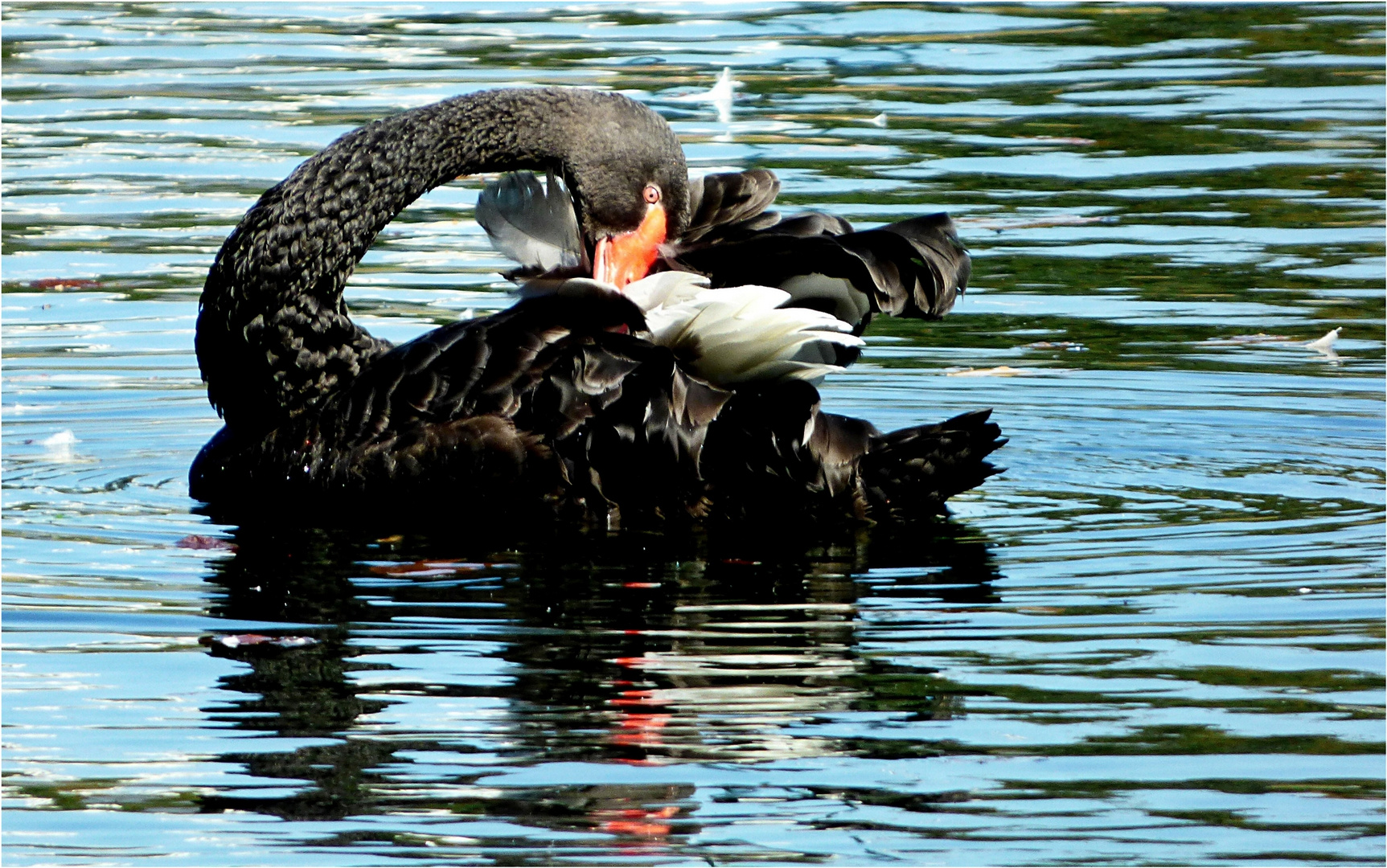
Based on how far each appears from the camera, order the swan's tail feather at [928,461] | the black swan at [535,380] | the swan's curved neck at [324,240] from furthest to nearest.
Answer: the swan's curved neck at [324,240]
the swan's tail feather at [928,461]
the black swan at [535,380]

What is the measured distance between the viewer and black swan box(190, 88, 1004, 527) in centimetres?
518

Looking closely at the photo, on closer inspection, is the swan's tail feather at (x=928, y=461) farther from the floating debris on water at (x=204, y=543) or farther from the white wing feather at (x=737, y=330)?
the floating debris on water at (x=204, y=543)

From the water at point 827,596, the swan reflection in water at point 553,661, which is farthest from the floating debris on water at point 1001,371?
the swan reflection in water at point 553,661

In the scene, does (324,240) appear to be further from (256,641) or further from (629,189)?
(256,641)

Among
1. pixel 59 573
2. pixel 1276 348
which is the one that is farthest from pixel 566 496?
pixel 1276 348

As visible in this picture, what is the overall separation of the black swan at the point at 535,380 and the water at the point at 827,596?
0.14 meters

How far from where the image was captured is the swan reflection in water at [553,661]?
3.47 meters

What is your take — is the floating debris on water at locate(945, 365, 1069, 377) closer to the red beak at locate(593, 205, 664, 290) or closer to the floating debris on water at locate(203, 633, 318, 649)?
the red beak at locate(593, 205, 664, 290)

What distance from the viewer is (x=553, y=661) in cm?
419

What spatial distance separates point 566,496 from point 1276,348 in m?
3.16

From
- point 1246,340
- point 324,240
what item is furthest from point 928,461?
point 1246,340

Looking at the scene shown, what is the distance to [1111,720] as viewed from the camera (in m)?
3.78

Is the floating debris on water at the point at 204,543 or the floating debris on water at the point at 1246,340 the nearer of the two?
the floating debris on water at the point at 204,543

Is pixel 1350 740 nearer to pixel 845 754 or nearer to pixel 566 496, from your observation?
pixel 845 754
